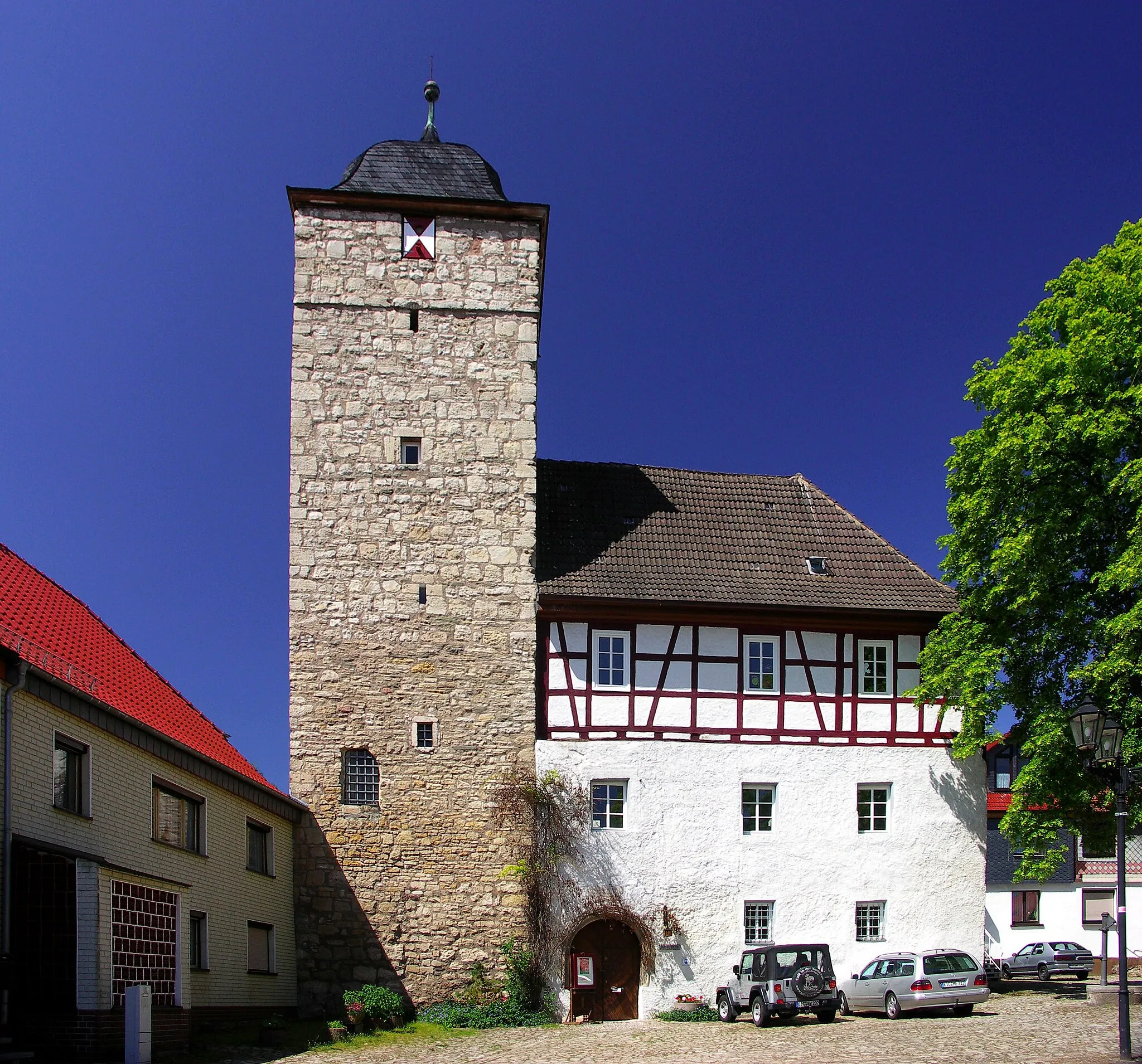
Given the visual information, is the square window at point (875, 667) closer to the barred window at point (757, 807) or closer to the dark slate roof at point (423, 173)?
the barred window at point (757, 807)

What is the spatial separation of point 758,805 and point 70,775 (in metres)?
12.3

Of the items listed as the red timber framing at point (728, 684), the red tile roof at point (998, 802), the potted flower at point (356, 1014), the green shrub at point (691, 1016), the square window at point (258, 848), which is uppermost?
the red timber framing at point (728, 684)

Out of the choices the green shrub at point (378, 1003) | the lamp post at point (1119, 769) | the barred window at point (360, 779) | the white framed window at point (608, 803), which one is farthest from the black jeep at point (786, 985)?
the barred window at point (360, 779)

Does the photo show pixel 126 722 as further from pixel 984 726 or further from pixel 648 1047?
pixel 984 726

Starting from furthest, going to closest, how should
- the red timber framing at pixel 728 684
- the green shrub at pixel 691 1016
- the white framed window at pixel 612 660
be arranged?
the white framed window at pixel 612 660, the red timber framing at pixel 728 684, the green shrub at pixel 691 1016

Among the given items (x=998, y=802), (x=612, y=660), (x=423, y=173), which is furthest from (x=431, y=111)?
(x=998, y=802)

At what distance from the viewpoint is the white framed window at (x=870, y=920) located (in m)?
22.0

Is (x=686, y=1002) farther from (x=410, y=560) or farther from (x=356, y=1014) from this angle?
(x=410, y=560)

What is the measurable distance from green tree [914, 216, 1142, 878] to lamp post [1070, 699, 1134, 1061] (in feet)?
18.6

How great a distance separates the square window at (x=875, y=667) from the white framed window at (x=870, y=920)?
12.7 ft

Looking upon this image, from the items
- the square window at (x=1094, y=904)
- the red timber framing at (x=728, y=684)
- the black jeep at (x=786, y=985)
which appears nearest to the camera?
the black jeep at (x=786, y=985)

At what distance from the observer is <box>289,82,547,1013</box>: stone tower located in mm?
21578

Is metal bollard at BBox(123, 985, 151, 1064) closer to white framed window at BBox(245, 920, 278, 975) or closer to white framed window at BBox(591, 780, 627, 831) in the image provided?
white framed window at BBox(245, 920, 278, 975)

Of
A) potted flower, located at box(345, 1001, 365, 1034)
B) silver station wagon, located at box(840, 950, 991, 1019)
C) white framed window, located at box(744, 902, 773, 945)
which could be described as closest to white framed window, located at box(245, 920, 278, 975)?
potted flower, located at box(345, 1001, 365, 1034)
